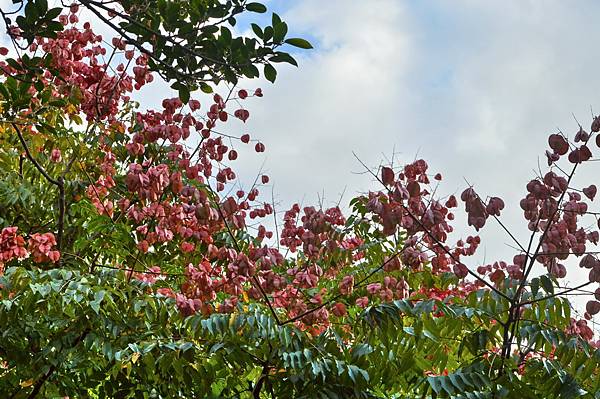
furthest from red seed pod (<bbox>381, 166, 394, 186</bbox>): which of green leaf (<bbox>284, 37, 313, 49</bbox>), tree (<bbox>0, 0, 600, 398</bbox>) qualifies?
green leaf (<bbox>284, 37, 313, 49</bbox>)

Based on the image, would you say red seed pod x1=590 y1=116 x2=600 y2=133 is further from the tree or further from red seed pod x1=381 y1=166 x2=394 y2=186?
red seed pod x1=381 y1=166 x2=394 y2=186

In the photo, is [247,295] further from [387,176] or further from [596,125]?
[596,125]

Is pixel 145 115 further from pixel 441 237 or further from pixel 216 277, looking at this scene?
pixel 441 237

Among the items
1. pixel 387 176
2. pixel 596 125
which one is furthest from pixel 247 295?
pixel 596 125

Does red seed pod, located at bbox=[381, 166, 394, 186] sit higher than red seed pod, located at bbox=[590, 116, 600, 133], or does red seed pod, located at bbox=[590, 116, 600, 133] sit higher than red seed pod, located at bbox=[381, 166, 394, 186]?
red seed pod, located at bbox=[590, 116, 600, 133]

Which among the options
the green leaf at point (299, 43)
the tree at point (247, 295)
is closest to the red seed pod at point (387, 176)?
the tree at point (247, 295)

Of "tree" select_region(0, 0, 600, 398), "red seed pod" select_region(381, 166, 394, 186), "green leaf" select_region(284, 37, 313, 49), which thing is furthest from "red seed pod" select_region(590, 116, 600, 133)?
"green leaf" select_region(284, 37, 313, 49)

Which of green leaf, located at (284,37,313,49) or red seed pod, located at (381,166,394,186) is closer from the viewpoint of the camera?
green leaf, located at (284,37,313,49)

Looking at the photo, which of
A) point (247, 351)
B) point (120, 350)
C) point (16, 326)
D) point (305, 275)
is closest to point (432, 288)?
point (305, 275)

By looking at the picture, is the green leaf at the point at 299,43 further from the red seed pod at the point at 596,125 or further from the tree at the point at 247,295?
the red seed pod at the point at 596,125

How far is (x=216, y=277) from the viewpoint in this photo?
13.7 ft

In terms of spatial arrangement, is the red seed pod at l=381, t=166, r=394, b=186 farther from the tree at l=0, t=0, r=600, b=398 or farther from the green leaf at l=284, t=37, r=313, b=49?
the green leaf at l=284, t=37, r=313, b=49

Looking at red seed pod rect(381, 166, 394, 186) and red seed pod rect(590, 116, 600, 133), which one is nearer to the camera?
red seed pod rect(590, 116, 600, 133)

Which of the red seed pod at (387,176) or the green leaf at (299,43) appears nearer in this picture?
the green leaf at (299,43)
